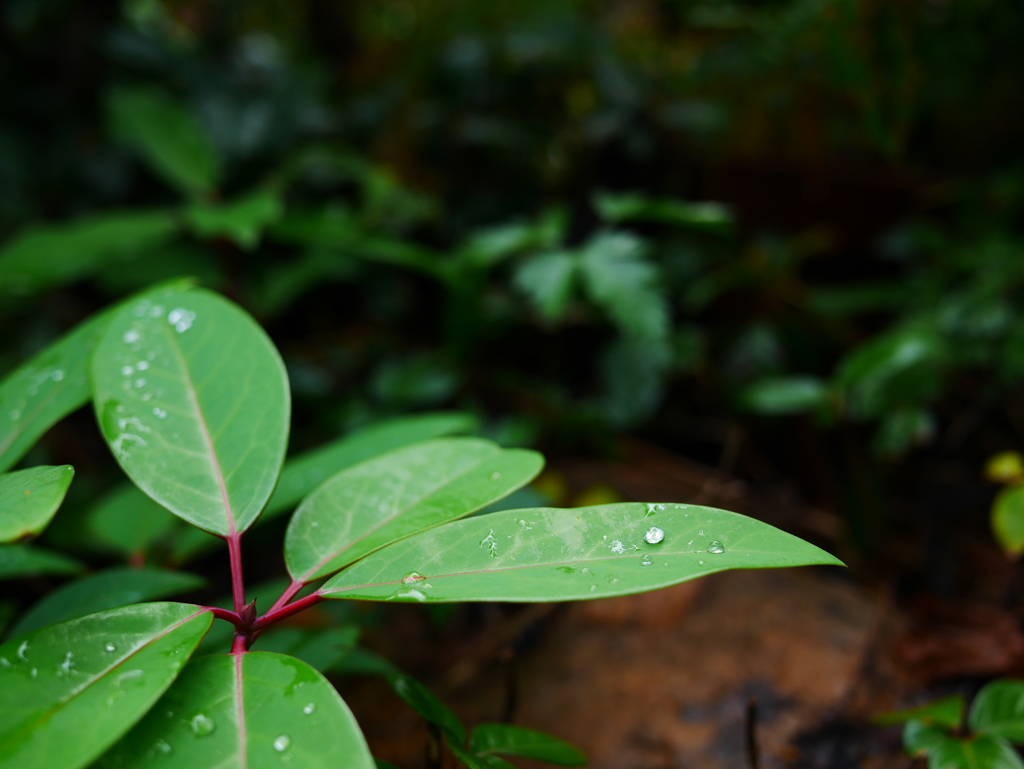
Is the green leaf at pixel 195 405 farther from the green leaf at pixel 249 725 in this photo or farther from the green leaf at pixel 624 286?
the green leaf at pixel 624 286

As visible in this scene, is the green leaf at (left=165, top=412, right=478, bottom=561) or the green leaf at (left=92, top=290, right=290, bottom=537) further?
the green leaf at (left=165, top=412, right=478, bottom=561)

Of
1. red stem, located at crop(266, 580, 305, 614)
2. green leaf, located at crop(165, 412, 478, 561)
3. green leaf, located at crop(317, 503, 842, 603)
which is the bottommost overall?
green leaf, located at crop(165, 412, 478, 561)

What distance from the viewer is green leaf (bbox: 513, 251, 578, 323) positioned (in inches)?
52.4

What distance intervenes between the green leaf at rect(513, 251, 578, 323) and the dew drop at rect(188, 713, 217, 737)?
0.97m

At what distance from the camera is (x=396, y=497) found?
60cm

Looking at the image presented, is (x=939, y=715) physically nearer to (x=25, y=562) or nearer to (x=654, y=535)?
(x=654, y=535)

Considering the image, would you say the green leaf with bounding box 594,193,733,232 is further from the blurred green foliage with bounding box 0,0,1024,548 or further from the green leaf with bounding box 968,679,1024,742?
the green leaf with bounding box 968,679,1024,742

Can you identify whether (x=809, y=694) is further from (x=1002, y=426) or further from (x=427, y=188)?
(x=427, y=188)

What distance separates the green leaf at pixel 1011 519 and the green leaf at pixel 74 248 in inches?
67.3

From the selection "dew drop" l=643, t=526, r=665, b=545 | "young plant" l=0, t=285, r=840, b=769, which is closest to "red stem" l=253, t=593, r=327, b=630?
"young plant" l=0, t=285, r=840, b=769

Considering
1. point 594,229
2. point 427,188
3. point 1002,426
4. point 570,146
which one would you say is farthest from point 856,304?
point 427,188

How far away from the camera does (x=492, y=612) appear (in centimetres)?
116

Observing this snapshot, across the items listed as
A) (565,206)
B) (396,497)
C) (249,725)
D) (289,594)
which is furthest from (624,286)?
(249,725)

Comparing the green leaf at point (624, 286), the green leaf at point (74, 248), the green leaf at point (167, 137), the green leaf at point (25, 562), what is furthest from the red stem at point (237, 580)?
the green leaf at point (167, 137)
